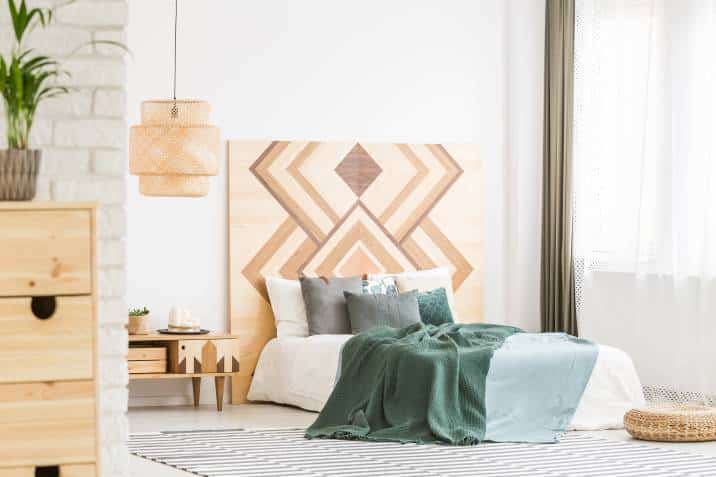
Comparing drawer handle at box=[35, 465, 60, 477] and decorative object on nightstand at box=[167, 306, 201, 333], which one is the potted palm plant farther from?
decorative object on nightstand at box=[167, 306, 201, 333]

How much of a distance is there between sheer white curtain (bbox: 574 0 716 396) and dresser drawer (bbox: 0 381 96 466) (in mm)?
5179

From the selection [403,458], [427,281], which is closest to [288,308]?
[427,281]

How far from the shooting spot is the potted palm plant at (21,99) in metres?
3.16

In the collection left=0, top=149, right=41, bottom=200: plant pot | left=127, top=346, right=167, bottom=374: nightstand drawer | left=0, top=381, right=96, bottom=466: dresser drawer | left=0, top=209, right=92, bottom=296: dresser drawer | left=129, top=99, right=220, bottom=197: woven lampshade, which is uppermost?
left=129, top=99, right=220, bottom=197: woven lampshade

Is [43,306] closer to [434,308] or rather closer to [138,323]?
[138,323]

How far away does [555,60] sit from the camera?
8.80m

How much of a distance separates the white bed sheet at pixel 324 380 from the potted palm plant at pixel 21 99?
158 inches

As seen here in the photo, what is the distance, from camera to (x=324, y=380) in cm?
735

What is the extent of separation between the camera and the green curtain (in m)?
8.65

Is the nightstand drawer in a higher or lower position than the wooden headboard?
lower

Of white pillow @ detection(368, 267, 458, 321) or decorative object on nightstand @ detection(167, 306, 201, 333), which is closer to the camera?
decorative object on nightstand @ detection(167, 306, 201, 333)

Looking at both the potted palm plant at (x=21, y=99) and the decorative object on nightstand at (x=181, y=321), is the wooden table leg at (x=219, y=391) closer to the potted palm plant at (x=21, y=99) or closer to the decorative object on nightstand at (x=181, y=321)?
the decorative object on nightstand at (x=181, y=321)

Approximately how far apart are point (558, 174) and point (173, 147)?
293 centimetres

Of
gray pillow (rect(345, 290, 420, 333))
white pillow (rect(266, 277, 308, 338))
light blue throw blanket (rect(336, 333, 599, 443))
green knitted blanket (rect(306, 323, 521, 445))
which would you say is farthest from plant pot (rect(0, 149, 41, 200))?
white pillow (rect(266, 277, 308, 338))
